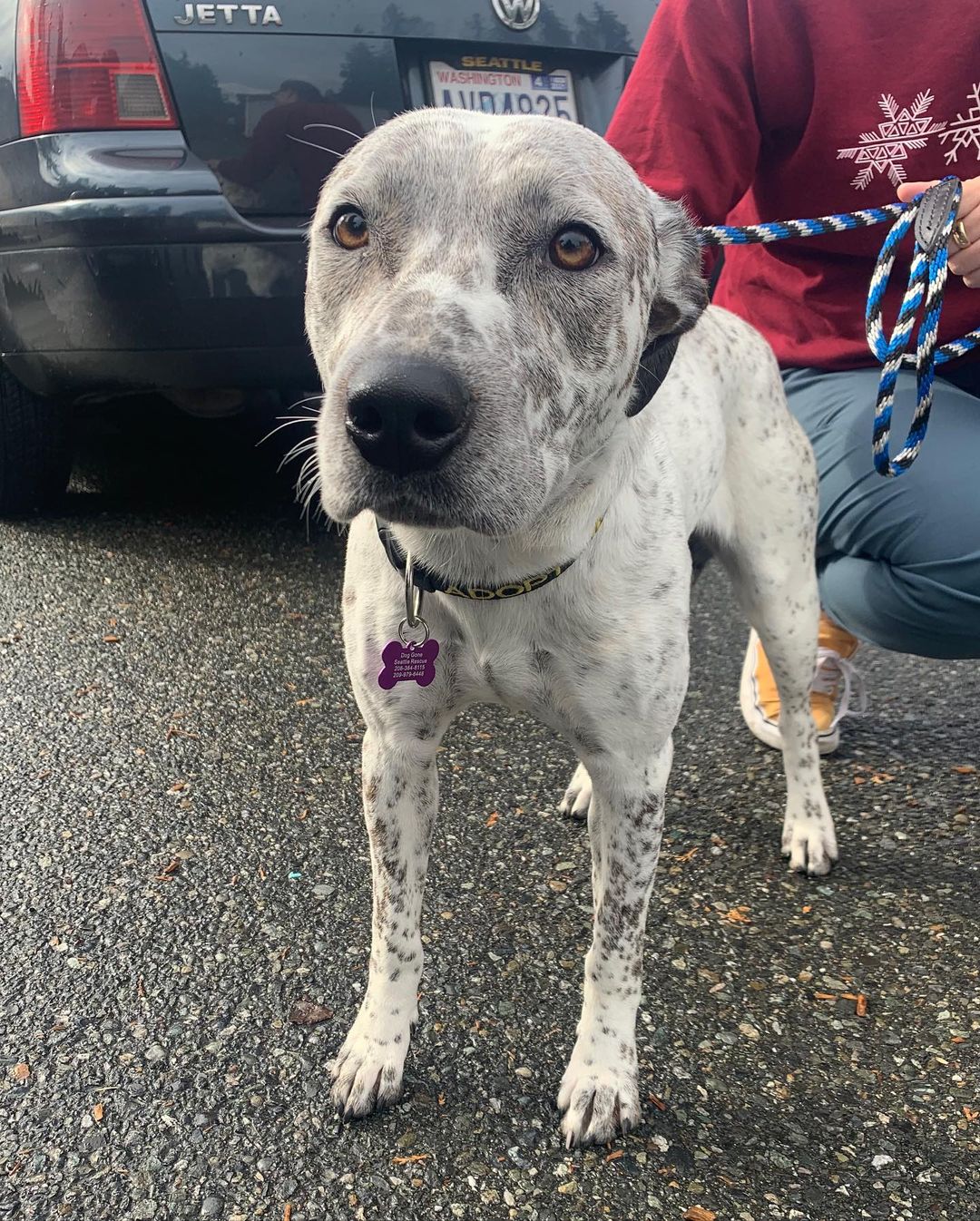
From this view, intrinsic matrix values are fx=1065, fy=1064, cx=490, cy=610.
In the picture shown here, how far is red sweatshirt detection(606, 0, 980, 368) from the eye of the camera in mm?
2621

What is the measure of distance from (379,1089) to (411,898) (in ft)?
1.16

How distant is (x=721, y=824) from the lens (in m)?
2.96

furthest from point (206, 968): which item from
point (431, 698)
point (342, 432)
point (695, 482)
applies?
point (695, 482)

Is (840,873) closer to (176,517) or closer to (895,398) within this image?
(895,398)

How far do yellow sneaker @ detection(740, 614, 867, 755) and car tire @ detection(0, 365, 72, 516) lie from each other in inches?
119

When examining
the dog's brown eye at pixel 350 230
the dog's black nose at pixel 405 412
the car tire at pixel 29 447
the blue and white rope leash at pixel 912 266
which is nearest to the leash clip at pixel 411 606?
the dog's black nose at pixel 405 412

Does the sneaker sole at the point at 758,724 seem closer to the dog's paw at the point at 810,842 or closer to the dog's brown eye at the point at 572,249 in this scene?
the dog's paw at the point at 810,842

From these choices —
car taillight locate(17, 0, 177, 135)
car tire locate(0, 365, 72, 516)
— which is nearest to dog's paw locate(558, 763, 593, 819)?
car taillight locate(17, 0, 177, 135)

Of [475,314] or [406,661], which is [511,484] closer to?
[475,314]

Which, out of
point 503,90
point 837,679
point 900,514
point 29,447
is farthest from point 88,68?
point 837,679

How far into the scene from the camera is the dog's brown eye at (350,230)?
1.73 meters

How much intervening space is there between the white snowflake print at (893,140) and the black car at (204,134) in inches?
58.1

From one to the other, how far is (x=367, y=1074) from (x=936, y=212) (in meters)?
2.15

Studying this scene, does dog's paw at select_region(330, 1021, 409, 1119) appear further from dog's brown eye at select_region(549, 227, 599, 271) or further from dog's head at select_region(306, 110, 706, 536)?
dog's brown eye at select_region(549, 227, 599, 271)
